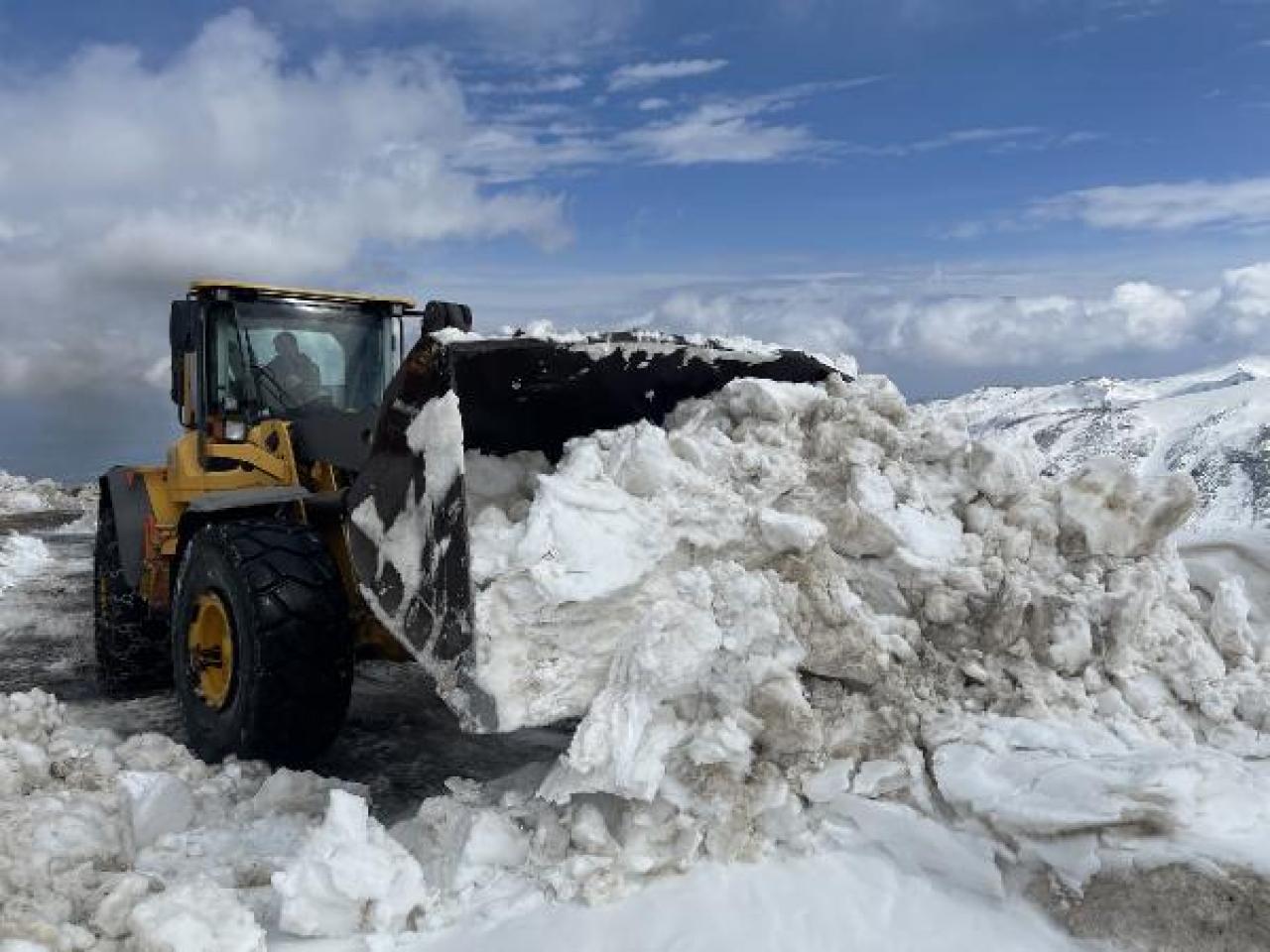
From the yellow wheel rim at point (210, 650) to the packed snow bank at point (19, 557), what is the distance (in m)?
6.58

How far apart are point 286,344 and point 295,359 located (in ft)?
0.26

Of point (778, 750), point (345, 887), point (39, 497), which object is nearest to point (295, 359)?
point (345, 887)

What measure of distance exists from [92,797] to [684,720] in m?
2.02

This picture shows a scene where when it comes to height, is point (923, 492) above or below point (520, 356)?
below

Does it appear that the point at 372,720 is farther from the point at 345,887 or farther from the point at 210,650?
the point at 345,887

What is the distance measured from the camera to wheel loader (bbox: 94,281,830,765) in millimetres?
3449

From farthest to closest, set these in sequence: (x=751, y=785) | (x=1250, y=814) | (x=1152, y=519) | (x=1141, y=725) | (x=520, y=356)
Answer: (x=520, y=356)
(x=1152, y=519)
(x=1141, y=725)
(x=751, y=785)
(x=1250, y=814)

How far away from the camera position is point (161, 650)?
5.95 meters

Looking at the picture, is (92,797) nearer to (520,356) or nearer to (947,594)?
(520,356)

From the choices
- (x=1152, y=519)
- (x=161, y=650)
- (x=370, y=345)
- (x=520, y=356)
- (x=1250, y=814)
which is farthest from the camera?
(x=161, y=650)

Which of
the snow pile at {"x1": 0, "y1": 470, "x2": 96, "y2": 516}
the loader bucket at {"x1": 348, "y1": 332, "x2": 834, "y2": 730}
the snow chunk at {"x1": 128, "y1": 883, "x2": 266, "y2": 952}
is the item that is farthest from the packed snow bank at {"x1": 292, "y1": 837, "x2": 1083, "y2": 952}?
the snow pile at {"x1": 0, "y1": 470, "x2": 96, "y2": 516}

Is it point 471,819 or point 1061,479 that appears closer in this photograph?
point 471,819

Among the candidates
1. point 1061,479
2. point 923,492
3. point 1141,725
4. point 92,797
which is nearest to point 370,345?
point 92,797

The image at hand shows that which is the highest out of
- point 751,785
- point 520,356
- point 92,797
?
point 520,356
